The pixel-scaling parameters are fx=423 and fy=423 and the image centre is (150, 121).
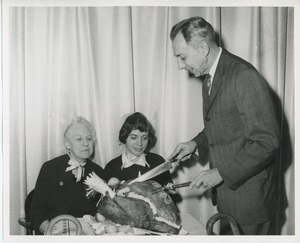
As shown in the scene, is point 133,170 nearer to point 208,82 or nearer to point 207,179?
point 207,179

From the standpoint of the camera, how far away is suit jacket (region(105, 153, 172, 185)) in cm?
185

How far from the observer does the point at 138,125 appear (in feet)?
6.09

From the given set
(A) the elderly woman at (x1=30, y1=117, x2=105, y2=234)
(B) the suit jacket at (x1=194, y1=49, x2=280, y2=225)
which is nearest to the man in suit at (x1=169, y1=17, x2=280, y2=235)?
(B) the suit jacket at (x1=194, y1=49, x2=280, y2=225)

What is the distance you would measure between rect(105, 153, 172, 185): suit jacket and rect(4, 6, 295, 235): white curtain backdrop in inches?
1.2

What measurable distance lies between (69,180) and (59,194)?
0.24 ft

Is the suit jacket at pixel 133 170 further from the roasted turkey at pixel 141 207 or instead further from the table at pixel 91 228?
the table at pixel 91 228

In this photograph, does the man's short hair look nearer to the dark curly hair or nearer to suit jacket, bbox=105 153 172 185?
the dark curly hair

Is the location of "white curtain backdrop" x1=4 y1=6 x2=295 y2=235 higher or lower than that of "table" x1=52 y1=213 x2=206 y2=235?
higher

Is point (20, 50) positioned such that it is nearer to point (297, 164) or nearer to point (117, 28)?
point (117, 28)

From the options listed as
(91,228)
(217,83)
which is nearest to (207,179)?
(217,83)

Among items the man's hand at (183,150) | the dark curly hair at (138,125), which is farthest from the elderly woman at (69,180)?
the man's hand at (183,150)

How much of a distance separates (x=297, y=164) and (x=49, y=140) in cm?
111

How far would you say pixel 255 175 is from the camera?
5.92 feet
